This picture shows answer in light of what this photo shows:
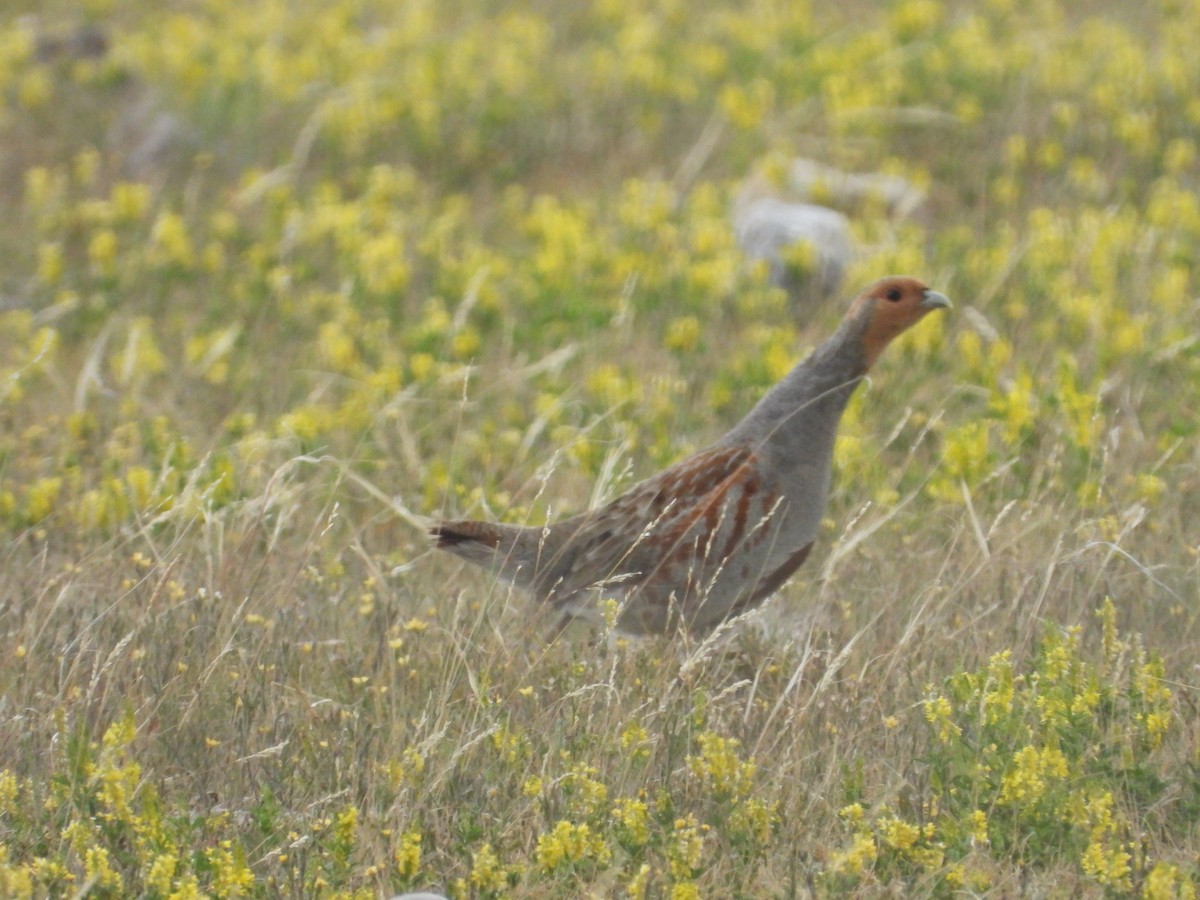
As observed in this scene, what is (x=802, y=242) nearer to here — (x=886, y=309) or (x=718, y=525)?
(x=886, y=309)

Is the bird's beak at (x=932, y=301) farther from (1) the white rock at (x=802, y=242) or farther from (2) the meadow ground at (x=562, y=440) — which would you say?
(1) the white rock at (x=802, y=242)

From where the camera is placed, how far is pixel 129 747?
15.3 ft

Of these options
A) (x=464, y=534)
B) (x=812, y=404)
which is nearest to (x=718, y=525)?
(x=812, y=404)

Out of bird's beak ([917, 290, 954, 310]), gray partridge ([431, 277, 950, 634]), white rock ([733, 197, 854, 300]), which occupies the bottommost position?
white rock ([733, 197, 854, 300])

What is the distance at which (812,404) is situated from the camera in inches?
220

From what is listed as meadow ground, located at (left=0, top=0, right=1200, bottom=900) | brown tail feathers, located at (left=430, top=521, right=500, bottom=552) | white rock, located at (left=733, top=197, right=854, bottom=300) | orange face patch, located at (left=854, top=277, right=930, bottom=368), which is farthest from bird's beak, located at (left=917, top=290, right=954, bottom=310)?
white rock, located at (left=733, top=197, right=854, bottom=300)

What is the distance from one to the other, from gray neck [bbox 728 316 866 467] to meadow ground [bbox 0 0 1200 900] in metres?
0.26

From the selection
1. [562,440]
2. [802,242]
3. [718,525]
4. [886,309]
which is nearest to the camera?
[718,525]

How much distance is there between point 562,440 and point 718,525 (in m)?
1.72

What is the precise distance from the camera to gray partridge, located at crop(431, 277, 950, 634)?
5395 millimetres

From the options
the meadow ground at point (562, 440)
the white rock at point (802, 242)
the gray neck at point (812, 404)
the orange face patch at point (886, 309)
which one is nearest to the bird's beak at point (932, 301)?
the orange face patch at point (886, 309)

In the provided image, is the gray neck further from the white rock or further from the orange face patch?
the white rock

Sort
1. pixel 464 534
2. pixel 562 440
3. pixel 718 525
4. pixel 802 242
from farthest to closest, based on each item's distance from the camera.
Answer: pixel 802 242 < pixel 562 440 < pixel 464 534 < pixel 718 525

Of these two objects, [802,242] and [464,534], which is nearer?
[464,534]
